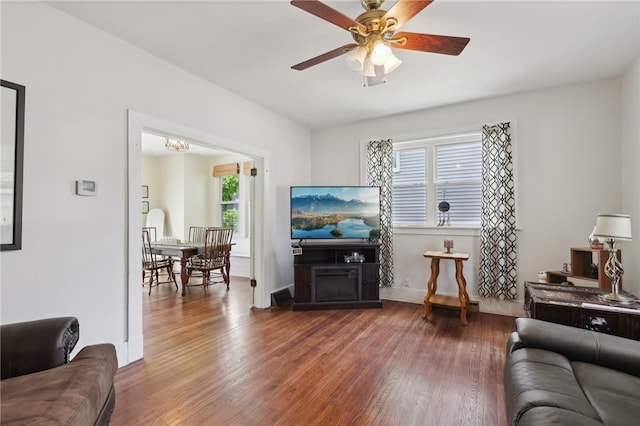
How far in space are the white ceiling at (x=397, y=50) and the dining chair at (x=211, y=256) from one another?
237 cm

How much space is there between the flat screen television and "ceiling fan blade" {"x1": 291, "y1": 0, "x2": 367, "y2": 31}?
2.42 meters

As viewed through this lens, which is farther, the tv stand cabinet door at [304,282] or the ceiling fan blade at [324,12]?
the tv stand cabinet door at [304,282]

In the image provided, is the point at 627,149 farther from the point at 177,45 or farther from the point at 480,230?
the point at 177,45

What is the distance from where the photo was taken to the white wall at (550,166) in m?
3.10

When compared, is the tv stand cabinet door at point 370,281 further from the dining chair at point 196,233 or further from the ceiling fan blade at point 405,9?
the dining chair at point 196,233

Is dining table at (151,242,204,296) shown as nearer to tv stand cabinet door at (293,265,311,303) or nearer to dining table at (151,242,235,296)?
dining table at (151,242,235,296)

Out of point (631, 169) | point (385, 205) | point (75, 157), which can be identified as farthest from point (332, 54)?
point (631, 169)

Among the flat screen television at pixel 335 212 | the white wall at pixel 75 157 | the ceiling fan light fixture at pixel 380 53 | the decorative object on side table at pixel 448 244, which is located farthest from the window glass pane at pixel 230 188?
the ceiling fan light fixture at pixel 380 53

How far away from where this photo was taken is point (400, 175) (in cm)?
427

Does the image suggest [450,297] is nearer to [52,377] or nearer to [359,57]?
[359,57]

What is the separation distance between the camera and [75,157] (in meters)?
2.09

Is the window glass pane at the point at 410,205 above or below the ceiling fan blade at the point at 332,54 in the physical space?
below

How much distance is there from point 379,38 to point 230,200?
522 cm

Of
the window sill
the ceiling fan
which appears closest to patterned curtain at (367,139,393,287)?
the window sill
